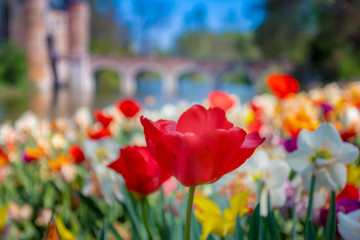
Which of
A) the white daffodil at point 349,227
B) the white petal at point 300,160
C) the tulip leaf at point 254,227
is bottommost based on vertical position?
the tulip leaf at point 254,227

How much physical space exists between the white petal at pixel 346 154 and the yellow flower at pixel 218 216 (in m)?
0.18

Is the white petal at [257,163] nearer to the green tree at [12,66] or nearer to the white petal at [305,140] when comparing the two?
the white petal at [305,140]

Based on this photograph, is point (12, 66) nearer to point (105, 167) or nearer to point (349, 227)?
point (105, 167)

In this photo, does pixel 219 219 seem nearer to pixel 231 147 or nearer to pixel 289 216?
pixel 231 147

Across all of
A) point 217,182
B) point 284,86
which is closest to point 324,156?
point 217,182

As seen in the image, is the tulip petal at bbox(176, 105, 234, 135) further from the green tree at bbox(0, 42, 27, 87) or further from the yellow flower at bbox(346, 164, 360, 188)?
the green tree at bbox(0, 42, 27, 87)

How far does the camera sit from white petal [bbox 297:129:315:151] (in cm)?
68

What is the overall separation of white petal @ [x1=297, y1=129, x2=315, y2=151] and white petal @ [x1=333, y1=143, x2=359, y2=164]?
44 millimetres

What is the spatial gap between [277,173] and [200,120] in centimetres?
32

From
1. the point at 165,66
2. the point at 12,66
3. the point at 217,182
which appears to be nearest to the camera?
the point at 217,182

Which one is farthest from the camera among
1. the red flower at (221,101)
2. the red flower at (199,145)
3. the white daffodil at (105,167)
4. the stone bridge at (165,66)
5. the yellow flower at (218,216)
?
the stone bridge at (165,66)

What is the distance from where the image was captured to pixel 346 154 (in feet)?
2.19

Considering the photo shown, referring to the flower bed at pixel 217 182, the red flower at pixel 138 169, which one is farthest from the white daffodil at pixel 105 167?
the red flower at pixel 138 169

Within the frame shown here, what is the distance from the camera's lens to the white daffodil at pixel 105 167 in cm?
91
